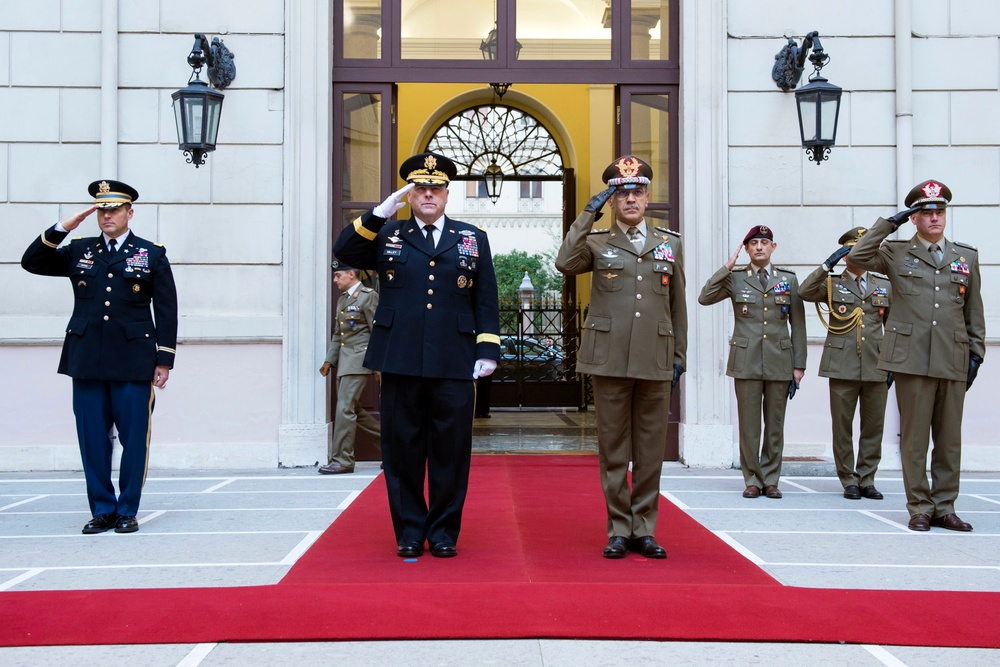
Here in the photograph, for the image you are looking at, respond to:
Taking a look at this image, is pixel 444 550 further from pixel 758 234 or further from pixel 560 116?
pixel 560 116

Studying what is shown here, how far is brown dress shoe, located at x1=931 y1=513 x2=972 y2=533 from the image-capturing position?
5.91m

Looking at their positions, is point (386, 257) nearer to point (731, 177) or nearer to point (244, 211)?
point (244, 211)

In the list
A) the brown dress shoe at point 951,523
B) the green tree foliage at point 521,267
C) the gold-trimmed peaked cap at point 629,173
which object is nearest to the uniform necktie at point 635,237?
the gold-trimmed peaked cap at point 629,173

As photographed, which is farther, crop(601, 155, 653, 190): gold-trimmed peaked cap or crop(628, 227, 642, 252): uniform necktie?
crop(628, 227, 642, 252): uniform necktie

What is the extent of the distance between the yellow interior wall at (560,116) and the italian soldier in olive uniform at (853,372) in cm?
929

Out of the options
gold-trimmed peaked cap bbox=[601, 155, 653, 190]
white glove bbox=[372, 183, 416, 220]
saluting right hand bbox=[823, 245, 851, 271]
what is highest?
gold-trimmed peaked cap bbox=[601, 155, 653, 190]

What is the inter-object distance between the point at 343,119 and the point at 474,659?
6548 mm

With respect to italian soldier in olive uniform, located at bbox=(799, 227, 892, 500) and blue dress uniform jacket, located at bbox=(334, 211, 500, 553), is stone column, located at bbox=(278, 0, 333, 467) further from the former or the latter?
italian soldier in olive uniform, located at bbox=(799, 227, 892, 500)

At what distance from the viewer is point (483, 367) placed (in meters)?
5.09

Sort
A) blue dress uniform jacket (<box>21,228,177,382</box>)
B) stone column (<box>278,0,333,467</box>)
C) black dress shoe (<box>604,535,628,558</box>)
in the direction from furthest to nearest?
1. stone column (<box>278,0,333,467</box>)
2. blue dress uniform jacket (<box>21,228,177,382</box>)
3. black dress shoe (<box>604,535,628,558</box>)

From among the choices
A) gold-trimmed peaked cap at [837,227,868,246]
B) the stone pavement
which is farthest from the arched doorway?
the stone pavement

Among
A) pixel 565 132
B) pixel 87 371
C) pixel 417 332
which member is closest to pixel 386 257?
pixel 417 332

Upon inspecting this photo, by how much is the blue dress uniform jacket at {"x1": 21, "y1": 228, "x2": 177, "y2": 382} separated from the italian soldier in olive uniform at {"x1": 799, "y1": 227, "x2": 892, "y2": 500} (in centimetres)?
422

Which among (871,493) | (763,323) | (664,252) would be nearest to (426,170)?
(664,252)
